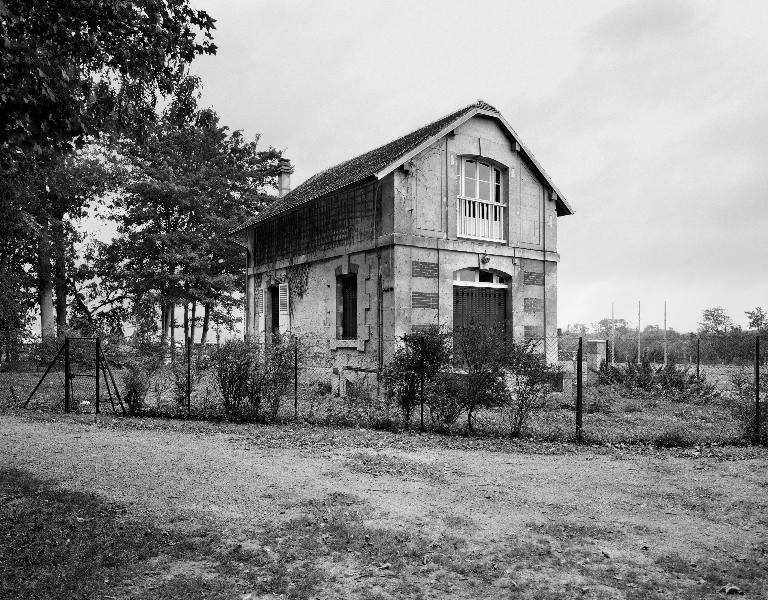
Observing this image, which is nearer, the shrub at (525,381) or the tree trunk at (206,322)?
the shrub at (525,381)

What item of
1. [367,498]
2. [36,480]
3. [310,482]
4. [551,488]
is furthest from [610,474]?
[36,480]

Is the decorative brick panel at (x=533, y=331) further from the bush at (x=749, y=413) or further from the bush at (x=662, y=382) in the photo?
the bush at (x=749, y=413)

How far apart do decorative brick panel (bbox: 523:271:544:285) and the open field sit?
8925 millimetres

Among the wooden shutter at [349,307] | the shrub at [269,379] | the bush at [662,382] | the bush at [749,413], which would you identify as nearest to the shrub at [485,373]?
the shrub at [269,379]

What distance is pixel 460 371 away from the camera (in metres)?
11.2

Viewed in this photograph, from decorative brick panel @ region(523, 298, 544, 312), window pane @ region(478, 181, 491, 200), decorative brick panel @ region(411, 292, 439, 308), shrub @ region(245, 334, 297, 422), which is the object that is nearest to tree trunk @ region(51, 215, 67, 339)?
shrub @ region(245, 334, 297, 422)

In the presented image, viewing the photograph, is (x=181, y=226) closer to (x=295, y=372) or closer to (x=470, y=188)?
(x=470, y=188)

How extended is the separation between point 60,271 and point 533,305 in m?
24.3

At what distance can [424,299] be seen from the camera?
1605 cm

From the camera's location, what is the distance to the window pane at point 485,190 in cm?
1772

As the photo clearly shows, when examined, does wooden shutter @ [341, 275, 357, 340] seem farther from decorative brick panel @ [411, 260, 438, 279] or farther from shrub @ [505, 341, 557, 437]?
shrub @ [505, 341, 557, 437]

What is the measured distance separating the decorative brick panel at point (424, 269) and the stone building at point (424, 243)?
0.04 m

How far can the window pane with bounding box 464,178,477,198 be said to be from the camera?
57.2 feet

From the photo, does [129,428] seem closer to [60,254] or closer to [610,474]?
[610,474]
